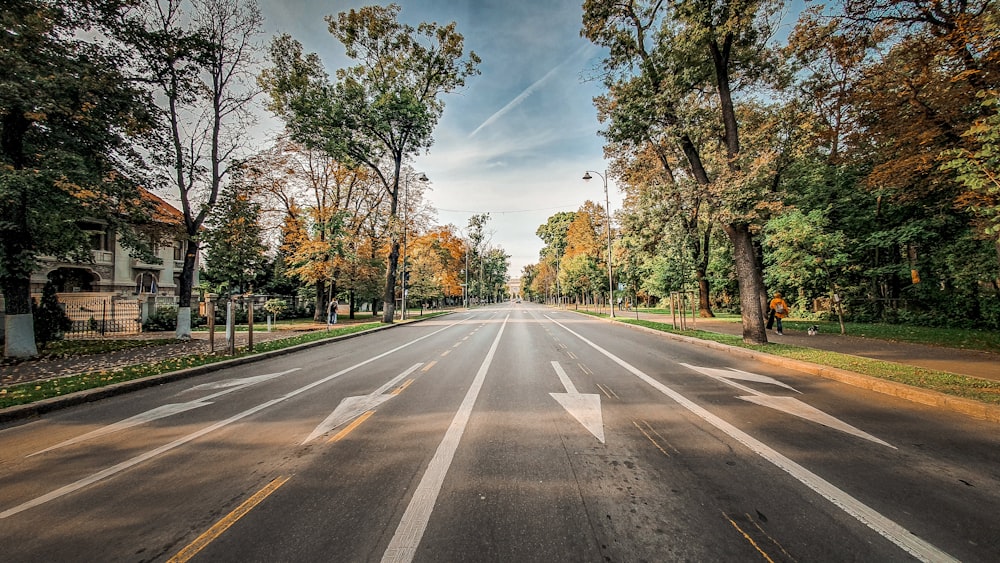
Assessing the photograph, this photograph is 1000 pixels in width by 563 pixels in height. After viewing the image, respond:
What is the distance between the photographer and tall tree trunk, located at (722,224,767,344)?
1166cm

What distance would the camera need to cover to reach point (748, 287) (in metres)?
11.9

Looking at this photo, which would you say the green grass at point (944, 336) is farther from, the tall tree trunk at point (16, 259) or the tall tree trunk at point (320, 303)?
the tall tree trunk at point (320, 303)

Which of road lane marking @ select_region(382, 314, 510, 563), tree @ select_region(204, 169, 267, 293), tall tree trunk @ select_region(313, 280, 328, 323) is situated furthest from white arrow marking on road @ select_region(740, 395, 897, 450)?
tall tree trunk @ select_region(313, 280, 328, 323)

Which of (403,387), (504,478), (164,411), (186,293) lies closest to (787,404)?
(504,478)

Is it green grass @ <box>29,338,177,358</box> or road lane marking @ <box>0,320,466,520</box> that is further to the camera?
green grass @ <box>29,338,177,358</box>

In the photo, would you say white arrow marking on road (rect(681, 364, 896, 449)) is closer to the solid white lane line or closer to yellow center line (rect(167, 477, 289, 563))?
the solid white lane line

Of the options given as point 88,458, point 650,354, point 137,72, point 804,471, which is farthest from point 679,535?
point 137,72

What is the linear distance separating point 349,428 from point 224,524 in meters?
1.96

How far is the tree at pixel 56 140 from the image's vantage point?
9.50m

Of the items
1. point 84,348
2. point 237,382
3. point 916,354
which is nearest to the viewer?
point 237,382

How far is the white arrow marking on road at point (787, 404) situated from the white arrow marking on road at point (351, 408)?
6.13m

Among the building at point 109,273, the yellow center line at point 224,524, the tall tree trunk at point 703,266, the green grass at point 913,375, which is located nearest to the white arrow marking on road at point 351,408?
the yellow center line at point 224,524

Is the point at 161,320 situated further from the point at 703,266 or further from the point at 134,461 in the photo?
the point at 703,266

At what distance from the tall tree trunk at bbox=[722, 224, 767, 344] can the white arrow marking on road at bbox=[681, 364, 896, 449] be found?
179 inches
